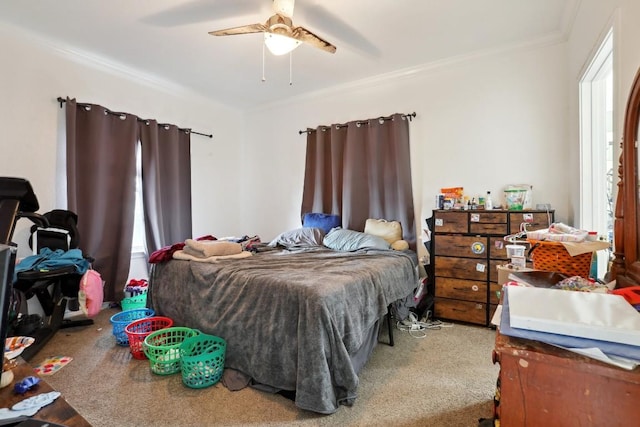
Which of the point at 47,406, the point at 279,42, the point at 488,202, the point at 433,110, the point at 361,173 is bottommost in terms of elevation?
the point at 47,406

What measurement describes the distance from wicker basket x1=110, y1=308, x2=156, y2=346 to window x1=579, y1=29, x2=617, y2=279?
3.47 metres

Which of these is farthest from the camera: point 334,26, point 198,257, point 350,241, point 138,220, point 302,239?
point 138,220

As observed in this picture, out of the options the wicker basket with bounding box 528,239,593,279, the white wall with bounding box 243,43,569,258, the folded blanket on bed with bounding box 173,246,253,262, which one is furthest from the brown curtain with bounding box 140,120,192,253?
the wicker basket with bounding box 528,239,593,279

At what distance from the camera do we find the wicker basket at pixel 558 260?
1.37 m

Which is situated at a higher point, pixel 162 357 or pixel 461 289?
pixel 461 289

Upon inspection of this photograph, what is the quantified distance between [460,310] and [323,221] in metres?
1.74

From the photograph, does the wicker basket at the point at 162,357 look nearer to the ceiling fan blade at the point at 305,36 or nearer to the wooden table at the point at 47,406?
the wooden table at the point at 47,406

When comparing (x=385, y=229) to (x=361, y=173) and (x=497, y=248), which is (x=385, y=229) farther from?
(x=497, y=248)

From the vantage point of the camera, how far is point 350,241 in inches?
127

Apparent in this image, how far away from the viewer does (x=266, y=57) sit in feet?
10.6

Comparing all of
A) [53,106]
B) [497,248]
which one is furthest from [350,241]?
[53,106]

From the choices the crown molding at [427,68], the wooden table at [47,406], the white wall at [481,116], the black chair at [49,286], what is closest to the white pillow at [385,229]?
the white wall at [481,116]

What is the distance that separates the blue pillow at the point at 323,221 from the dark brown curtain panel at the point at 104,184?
1951 mm

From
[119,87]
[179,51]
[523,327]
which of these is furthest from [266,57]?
[523,327]
